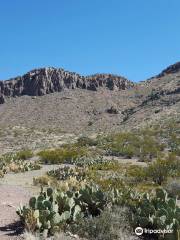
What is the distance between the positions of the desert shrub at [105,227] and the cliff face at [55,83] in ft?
293

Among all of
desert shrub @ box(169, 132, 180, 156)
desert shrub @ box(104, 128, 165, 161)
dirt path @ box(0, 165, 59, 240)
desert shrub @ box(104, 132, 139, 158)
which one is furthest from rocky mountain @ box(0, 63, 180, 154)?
dirt path @ box(0, 165, 59, 240)

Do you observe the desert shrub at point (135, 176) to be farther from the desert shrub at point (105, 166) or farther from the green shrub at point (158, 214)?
the green shrub at point (158, 214)

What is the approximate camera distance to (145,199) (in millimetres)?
11820

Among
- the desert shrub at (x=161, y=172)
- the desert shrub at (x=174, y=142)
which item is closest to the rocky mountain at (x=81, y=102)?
the desert shrub at (x=174, y=142)

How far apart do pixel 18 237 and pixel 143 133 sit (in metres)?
37.9

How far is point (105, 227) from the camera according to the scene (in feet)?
32.5

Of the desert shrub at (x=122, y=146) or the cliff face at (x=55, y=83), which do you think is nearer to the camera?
the desert shrub at (x=122, y=146)

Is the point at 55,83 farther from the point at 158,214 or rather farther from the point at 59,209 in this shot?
the point at 158,214

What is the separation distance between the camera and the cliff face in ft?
331

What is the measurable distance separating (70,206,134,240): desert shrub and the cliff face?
8933cm

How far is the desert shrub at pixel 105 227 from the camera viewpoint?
9664 mm

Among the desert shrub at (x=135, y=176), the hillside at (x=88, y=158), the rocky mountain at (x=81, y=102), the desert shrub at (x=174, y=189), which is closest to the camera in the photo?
the hillside at (x=88, y=158)

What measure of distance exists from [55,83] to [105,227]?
92757 millimetres

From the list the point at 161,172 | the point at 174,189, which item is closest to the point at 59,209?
the point at 174,189
